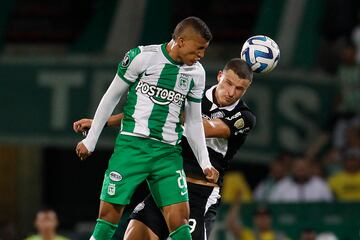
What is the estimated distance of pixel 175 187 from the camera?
31.1 ft

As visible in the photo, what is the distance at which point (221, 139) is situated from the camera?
10.1 m

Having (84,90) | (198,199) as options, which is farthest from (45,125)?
(198,199)

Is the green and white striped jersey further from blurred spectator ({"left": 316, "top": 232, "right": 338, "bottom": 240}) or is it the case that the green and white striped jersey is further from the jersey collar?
blurred spectator ({"left": 316, "top": 232, "right": 338, "bottom": 240})

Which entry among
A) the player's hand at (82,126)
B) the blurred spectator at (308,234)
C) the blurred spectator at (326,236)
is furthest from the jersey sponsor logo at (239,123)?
the blurred spectator at (326,236)

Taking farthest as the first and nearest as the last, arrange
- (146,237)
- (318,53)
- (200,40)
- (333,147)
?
(318,53), (333,147), (146,237), (200,40)

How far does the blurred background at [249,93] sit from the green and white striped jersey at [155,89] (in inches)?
189

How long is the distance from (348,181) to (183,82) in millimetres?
5963

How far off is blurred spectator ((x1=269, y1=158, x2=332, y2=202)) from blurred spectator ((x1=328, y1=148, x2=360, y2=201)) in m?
0.16

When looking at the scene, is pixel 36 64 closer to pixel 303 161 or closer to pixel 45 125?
pixel 45 125

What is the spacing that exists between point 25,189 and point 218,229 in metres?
6.91

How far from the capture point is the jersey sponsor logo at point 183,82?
935 centimetres

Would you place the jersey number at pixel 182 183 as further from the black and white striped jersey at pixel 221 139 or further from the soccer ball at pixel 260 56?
the soccer ball at pixel 260 56

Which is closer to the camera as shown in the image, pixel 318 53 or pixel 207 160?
pixel 207 160

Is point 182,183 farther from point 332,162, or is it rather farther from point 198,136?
point 332,162
